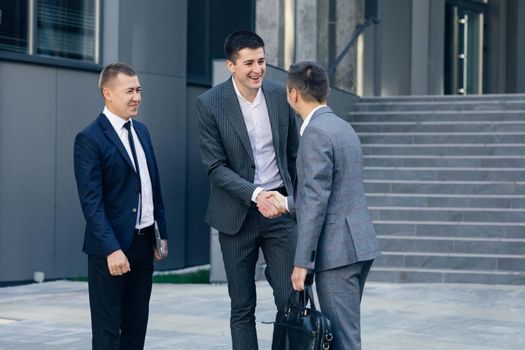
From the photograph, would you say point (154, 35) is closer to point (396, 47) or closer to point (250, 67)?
point (250, 67)

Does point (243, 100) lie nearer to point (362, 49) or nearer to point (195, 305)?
point (195, 305)

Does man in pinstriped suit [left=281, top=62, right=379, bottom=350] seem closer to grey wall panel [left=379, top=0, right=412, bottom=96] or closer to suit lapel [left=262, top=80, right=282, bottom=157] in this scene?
suit lapel [left=262, top=80, right=282, bottom=157]

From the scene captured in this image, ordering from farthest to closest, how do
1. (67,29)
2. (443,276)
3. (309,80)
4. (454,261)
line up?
(67,29) < (454,261) < (443,276) < (309,80)

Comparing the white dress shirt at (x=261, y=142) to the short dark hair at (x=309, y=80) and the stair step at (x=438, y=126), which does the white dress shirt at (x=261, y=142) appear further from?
the stair step at (x=438, y=126)

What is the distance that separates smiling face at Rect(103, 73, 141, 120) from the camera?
5.89m

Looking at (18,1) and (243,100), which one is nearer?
(243,100)

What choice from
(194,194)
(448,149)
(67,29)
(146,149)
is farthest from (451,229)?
(146,149)

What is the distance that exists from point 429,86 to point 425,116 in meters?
9.53

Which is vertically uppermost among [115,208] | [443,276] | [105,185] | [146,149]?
[146,149]

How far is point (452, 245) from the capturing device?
13281mm

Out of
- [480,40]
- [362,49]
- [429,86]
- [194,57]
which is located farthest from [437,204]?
A: [480,40]

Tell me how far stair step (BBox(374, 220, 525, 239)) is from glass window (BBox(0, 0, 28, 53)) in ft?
15.3

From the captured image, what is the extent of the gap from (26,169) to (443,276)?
4.84 m

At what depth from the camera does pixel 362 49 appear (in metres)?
21.8
